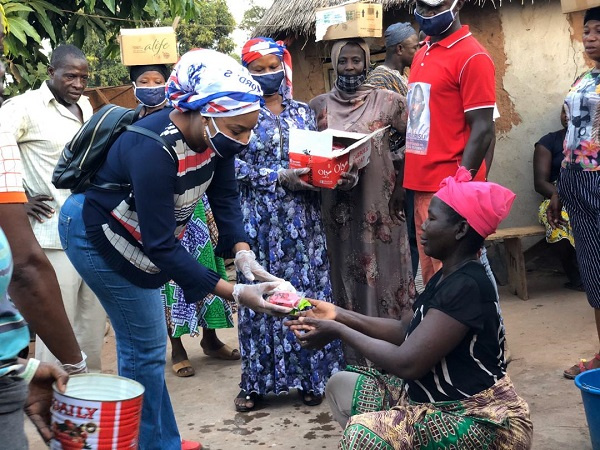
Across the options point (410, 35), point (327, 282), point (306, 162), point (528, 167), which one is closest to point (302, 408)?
point (327, 282)

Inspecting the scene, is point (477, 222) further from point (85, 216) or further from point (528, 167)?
point (528, 167)

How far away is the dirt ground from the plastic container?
48 cm

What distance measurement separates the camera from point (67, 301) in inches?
195

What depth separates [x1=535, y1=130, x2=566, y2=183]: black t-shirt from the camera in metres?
7.29

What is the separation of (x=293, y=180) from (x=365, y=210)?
0.64 metres

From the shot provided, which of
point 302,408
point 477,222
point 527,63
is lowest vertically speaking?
point 302,408

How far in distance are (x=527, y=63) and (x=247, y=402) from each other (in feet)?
14.7

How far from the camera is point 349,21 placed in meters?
5.01

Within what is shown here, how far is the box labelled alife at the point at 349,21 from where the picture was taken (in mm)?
5000

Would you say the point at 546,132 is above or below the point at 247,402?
above

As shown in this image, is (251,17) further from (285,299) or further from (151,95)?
(285,299)

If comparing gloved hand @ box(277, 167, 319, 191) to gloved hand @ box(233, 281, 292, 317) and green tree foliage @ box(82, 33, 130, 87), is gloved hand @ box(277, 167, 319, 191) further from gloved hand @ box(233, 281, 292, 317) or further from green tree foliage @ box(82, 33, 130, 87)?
green tree foliage @ box(82, 33, 130, 87)

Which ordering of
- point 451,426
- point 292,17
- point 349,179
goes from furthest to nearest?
point 292,17, point 349,179, point 451,426

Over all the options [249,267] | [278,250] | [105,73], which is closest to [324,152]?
[278,250]
